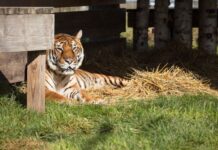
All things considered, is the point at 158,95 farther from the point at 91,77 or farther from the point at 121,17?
the point at 121,17

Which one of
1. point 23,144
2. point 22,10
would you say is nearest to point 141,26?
point 22,10

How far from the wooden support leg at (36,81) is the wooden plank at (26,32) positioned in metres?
0.21

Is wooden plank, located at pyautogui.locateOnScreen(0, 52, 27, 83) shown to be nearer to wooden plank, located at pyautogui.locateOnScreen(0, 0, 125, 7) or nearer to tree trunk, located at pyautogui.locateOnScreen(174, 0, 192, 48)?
wooden plank, located at pyautogui.locateOnScreen(0, 0, 125, 7)

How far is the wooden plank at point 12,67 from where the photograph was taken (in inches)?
299

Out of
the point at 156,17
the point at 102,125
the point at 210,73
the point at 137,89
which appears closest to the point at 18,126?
the point at 102,125

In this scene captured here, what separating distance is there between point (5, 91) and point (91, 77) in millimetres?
1904

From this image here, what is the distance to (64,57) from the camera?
755cm

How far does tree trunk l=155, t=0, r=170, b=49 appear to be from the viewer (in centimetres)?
1049

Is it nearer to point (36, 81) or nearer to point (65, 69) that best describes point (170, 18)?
point (65, 69)

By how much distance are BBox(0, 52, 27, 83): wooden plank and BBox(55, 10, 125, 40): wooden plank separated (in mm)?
1389

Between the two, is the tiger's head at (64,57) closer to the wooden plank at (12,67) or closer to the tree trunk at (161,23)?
the wooden plank at (12,67)

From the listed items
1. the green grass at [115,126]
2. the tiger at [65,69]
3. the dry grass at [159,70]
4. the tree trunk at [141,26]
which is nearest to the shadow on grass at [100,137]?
the green grass at [115,126]

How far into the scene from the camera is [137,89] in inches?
314

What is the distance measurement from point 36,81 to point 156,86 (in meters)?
2.41
